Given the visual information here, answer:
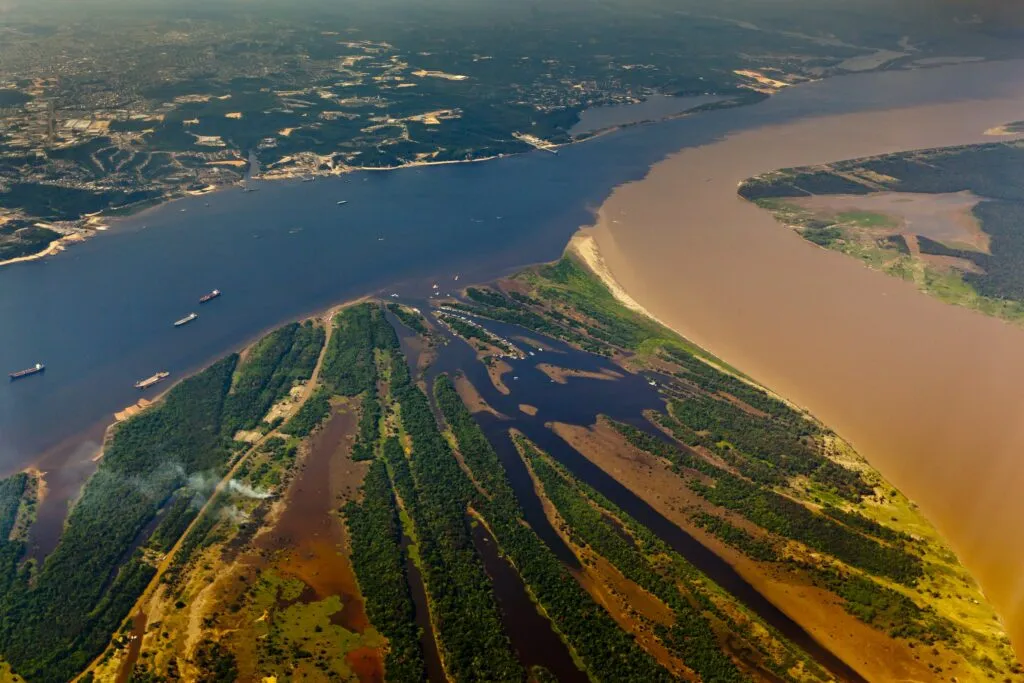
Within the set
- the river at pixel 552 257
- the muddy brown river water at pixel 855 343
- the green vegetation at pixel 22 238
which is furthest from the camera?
the green vegetation at pixel 22 238

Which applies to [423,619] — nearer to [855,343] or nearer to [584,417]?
[584,417]

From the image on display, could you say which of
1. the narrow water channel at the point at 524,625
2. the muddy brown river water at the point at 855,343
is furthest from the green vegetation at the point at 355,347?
the muddy brown river water at the point at 855,343

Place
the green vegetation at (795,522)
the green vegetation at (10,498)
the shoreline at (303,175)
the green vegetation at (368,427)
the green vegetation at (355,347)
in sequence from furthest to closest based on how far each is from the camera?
the shoreline at (303,175) < the green vegetation at (355,347) < the green vegetation at (368,427) < the green vegetation at (10,498) < the green vegetation at (795,522)

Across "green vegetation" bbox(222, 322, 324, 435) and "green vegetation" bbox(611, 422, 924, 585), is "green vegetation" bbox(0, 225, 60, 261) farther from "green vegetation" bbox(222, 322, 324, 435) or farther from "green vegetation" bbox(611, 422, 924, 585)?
"green vegetation" bbox(611, 422, 924, 585)

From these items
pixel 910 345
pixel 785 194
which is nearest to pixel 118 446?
pixel 910 345

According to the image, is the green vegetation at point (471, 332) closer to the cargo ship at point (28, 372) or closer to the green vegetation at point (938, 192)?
the cargo ship at point (28, 372)

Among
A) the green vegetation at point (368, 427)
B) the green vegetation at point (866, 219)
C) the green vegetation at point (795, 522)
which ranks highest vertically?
the green vegetation at point (866, 219)
